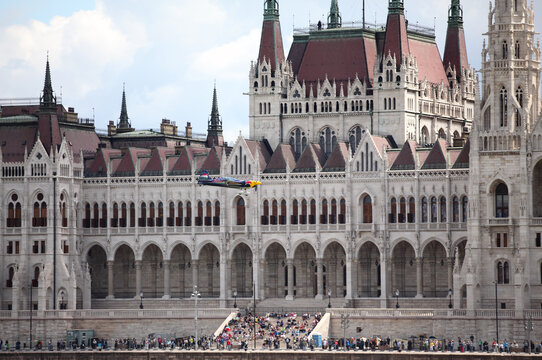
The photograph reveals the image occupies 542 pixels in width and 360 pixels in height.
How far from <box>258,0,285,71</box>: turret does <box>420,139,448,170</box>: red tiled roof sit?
66.4 feet

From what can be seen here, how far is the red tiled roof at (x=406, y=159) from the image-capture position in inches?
6344

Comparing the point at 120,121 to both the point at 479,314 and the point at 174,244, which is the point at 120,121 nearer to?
the point at 174,244

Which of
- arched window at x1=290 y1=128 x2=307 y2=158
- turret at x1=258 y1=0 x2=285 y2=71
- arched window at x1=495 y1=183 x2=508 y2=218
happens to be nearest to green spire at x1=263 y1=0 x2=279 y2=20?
turret at x1=258 y1=0 x2=285 y2=71

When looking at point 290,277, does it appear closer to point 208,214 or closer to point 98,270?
point 208,214

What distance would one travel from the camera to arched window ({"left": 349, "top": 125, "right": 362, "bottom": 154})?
17075 centimetres

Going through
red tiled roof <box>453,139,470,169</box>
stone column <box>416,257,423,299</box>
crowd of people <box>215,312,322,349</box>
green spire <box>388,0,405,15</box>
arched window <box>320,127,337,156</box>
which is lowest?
crowd of people <box>215,312,322,349</box>

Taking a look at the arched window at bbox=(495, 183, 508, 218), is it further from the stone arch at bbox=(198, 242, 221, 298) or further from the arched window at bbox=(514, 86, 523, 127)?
the stone arch at bbox=(198, 242, 221, 298)

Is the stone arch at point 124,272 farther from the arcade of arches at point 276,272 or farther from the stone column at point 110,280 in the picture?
the stone column at point 110,280

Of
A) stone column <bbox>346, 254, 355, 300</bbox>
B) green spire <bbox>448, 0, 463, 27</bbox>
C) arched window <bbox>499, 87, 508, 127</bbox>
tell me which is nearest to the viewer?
arched window <bbox>499, 87, 508, 127</bbox>

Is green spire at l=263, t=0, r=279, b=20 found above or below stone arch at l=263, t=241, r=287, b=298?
above

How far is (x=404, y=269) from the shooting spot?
163 metres

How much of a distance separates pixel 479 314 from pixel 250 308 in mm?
23969

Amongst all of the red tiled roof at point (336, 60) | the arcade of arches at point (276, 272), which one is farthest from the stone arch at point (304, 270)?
the red tiled roof at point (336, 60)

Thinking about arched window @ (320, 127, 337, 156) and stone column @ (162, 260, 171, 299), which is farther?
arched window @ (320, 127, 337, 156)
